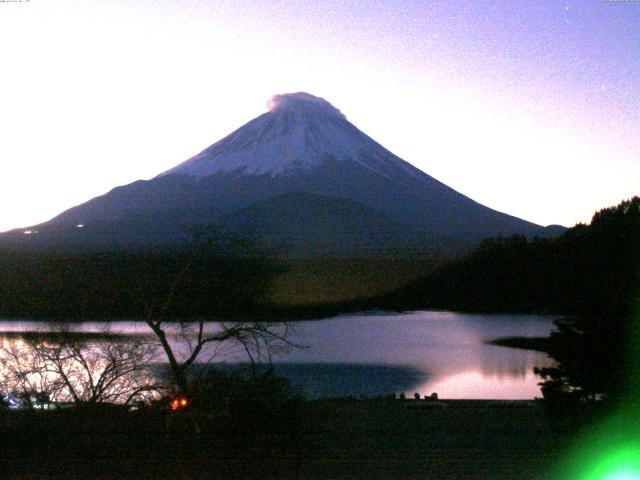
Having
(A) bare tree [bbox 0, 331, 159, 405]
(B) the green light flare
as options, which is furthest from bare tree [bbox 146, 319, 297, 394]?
(B) the green light flare

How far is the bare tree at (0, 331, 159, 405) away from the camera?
230 inches

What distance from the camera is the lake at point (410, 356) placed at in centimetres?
1070

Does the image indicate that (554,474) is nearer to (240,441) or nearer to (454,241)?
(240,441)

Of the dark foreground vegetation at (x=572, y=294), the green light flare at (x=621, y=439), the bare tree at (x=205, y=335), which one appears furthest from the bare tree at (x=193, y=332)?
the green light flare at (x=621, y=439)

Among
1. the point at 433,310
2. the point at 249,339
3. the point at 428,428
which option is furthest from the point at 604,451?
the point at 433,310

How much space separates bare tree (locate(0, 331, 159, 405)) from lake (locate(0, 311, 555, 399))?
7.5 inches

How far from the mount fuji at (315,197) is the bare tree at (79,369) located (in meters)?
16.4

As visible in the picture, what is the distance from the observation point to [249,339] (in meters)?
6.07

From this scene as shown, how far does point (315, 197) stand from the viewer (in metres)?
41.6

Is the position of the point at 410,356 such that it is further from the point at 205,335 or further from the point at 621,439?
the point at 621,439

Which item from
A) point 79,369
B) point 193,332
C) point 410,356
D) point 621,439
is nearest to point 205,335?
point 193,332

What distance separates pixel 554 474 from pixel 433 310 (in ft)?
59.7

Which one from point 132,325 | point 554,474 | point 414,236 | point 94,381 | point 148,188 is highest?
point 148,188

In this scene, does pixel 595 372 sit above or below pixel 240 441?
above
